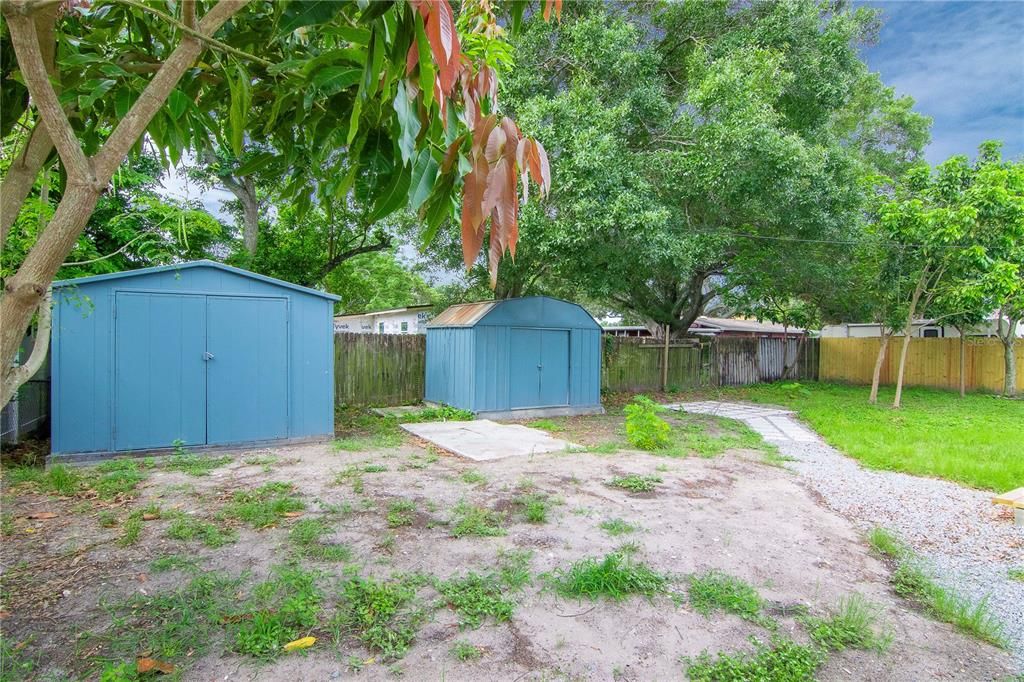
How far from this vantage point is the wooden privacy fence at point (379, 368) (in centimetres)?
923

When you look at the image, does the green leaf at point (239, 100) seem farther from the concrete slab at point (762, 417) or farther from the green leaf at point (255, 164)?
the concrete slab at point (762, 417)

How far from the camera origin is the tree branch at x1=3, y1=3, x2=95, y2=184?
1171 millimetres

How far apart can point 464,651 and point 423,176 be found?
1.78 metres

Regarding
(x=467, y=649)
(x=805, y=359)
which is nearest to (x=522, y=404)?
(x=467, y=649)

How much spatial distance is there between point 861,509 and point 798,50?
362 inches

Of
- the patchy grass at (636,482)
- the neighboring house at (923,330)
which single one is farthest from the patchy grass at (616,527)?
the neighboring house at (923,330)

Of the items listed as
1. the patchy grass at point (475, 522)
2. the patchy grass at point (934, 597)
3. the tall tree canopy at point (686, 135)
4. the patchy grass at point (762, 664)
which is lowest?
the patchy grass at point (934, 597)

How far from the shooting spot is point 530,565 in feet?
9.59

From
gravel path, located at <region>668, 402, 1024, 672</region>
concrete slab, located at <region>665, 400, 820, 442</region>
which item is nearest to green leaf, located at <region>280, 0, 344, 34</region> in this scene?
gravel path, located at <region>668, 402, 1024, 672</region>

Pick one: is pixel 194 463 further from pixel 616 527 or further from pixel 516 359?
pixel 516 359

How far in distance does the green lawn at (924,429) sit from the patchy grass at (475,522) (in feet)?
14.4

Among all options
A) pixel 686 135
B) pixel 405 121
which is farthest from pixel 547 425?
pixel 405 121

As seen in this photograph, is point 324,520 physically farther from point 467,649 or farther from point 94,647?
point 467,649

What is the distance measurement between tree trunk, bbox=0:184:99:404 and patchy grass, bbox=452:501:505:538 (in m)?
2.58
